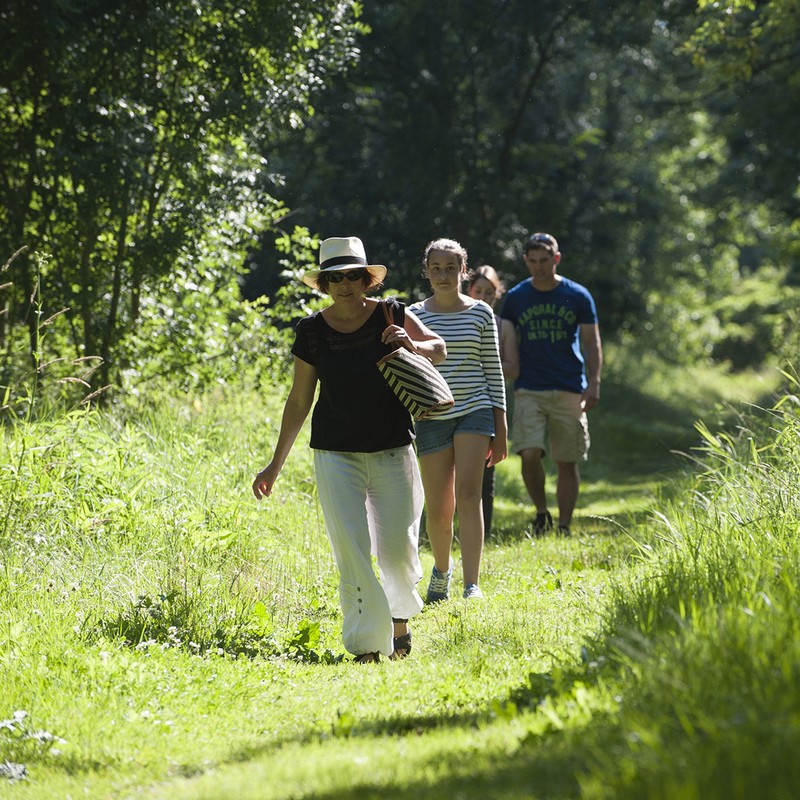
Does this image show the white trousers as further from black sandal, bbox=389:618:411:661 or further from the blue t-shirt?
the blue t-shirt

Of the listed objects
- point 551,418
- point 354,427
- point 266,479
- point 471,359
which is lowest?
point 551,418

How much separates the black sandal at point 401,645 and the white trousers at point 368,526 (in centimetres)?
19

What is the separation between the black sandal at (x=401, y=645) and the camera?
6344 millimetres

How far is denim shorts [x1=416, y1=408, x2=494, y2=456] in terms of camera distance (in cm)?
752

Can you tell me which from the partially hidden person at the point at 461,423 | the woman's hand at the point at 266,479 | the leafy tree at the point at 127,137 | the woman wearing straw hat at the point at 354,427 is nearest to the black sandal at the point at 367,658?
the woman wearing straw hat at the point at 354,427

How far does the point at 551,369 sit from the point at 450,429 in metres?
2.60

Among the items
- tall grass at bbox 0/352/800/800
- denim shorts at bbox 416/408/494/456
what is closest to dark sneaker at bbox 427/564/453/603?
tall grass at bbox 0/352/800/800

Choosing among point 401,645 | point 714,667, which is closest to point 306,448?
point 401,645

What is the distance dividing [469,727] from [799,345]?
8.00m

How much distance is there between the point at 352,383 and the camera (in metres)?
6.07

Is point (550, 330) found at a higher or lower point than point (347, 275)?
lower

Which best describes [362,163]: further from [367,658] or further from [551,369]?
[367,658]

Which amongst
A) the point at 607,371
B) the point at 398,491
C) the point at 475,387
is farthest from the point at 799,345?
the point at 607,371

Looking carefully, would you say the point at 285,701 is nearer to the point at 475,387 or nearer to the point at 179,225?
the point at 475,387
